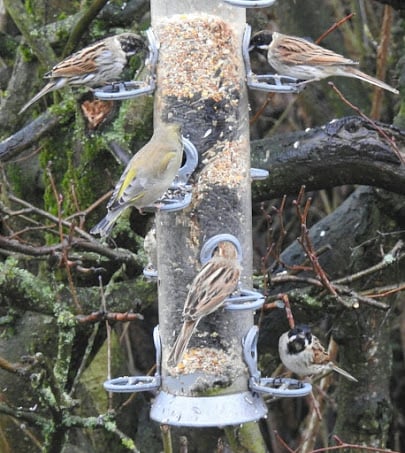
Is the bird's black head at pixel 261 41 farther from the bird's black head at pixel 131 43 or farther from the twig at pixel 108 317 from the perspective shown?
the twig at pixel 108 317

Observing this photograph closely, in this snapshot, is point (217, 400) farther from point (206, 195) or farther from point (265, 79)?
point (265, 79)

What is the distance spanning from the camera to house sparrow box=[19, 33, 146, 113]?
481cm

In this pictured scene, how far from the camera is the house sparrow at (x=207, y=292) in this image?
14.0 feet

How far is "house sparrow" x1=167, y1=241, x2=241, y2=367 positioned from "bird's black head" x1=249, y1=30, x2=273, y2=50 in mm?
883

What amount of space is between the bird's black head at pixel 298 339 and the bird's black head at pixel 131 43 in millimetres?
1429

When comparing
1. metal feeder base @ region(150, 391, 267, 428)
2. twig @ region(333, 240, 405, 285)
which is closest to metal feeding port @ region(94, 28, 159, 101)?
metal feeder base @ region(150, 391, 267, 428)

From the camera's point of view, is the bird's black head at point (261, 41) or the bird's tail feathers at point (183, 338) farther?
the bird's black head at point (261, 41)

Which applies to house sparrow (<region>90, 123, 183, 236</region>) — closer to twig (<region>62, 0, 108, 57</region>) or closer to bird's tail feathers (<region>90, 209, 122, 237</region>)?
bird's tail feathers (<region>90, 209, 122, 237</region>)

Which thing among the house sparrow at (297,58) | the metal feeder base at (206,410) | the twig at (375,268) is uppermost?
the house sparrow at (297,58)

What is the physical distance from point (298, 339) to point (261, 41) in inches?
53.7

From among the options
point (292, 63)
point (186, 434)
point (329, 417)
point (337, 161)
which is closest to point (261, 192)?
point (337, 161)

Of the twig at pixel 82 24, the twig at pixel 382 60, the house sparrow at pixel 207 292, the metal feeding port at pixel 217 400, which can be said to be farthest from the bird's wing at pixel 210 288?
the twig at pixel 382 60

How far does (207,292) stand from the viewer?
14.1 feet

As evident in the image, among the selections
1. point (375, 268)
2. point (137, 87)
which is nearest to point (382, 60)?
point (375, 268)
